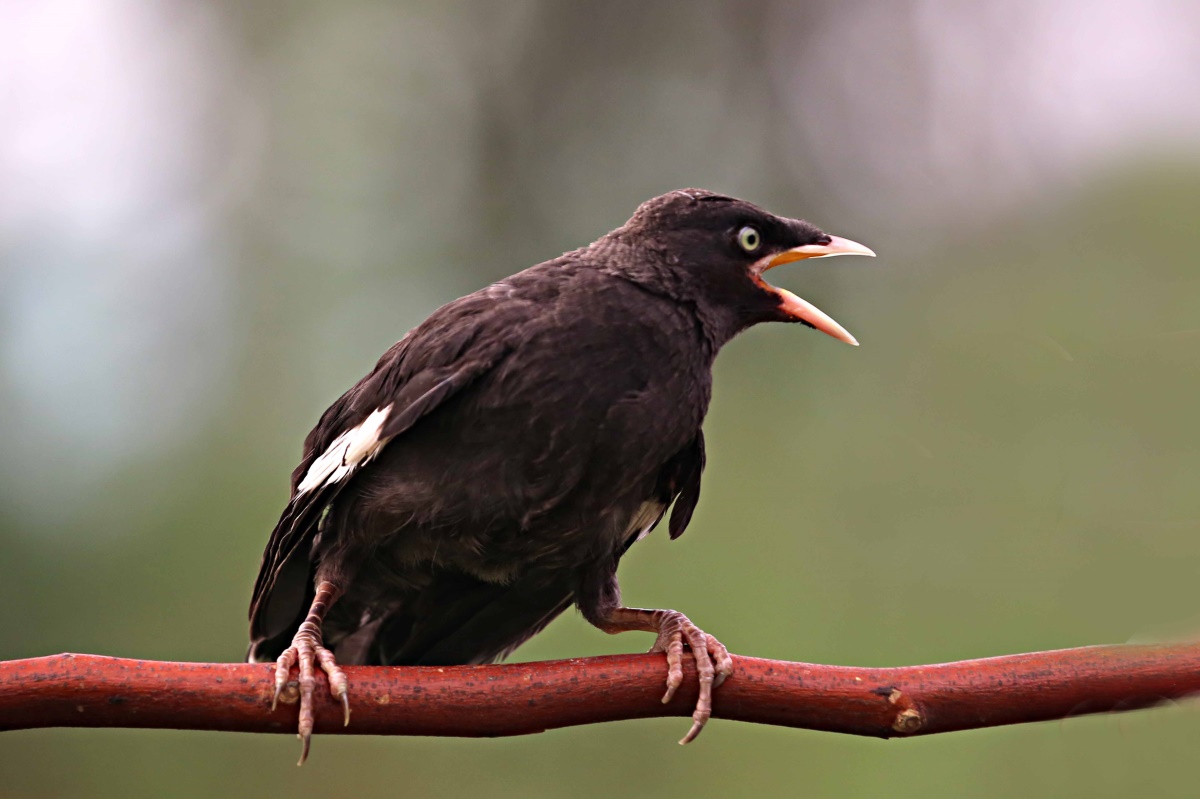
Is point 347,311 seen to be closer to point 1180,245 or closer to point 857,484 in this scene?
point 857,484

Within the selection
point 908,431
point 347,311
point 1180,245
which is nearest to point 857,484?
point 908,431

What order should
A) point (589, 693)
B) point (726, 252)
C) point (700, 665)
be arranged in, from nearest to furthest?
point (589, 693)
point (700, 665)
point (726, 252)

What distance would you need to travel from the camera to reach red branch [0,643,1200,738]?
193 cm

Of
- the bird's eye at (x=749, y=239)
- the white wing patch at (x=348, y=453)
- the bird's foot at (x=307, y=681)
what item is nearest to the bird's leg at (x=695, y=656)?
the bird's foot at (x=307, y=681)

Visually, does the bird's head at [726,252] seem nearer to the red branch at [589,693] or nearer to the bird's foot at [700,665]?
the bird's foot at [700,665]

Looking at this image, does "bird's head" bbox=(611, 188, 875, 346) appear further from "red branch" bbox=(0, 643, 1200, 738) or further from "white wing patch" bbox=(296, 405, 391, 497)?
"red branch" bbox=(0, 643, 1200, 738)

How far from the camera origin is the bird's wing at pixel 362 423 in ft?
7.81

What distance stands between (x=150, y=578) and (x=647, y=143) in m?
4.33

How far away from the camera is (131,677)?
196cm

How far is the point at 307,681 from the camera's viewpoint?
212cm

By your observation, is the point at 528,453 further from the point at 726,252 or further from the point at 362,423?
the point at 726,252

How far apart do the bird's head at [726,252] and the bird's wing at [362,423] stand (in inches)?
18.1

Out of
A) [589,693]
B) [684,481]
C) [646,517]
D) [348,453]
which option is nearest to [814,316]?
[684,481]

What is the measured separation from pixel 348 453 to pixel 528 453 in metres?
0.47
